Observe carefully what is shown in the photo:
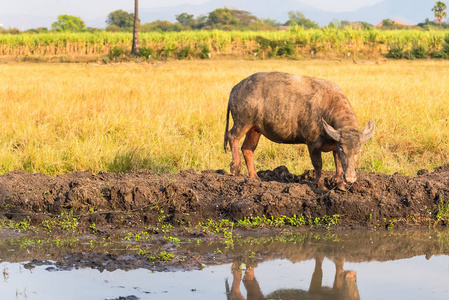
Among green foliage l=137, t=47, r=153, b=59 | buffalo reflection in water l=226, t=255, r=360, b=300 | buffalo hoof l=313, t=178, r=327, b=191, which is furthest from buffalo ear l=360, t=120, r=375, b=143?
green foliage l=137, t=47, r=153, b=59

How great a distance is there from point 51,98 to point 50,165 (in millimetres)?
4474

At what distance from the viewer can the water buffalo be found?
7.12 m

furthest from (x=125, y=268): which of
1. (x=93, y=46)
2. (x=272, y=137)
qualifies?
(x=93, y=46)

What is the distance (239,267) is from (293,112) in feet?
8.97

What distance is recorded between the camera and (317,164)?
7.16m

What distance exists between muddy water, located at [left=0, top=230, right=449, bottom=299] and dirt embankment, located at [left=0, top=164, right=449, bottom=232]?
39cm

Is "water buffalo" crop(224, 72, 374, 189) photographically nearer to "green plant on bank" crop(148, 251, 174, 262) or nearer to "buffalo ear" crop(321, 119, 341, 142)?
"buffalo ear" crop(321, 119, 341, 142)

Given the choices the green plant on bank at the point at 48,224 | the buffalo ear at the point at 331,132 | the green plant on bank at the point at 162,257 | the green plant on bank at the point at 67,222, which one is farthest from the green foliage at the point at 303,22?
the green plant on bank at the point at 162,257

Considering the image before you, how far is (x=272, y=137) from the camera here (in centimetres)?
761

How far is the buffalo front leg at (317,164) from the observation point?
23.5 feet

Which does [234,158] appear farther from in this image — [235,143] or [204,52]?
[204,52]

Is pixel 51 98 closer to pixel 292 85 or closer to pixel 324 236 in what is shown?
pixel 292 85

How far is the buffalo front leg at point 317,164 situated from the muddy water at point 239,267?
108cm

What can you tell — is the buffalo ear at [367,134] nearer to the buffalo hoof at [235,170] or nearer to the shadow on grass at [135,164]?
the buffalo hoof at [235,170]
